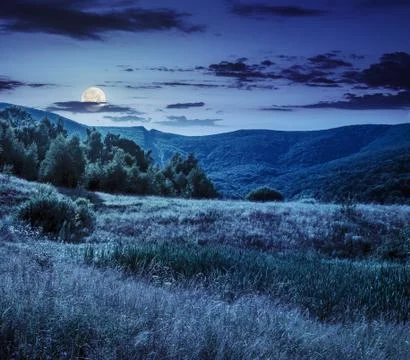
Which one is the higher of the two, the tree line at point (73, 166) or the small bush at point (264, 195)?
the tree line at point (73, 166)

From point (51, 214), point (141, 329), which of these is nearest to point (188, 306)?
point (141, 329)

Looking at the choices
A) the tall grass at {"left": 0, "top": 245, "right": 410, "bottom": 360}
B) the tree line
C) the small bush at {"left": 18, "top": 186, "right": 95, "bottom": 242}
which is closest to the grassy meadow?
the tall grass at {"left": 0, "top": 245, "right": 410, "bottom": 360}

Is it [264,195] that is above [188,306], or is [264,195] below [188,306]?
below

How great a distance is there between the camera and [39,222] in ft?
55.2

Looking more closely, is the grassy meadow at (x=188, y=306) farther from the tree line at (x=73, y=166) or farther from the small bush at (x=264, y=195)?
the small bush at (x=264, y=195)

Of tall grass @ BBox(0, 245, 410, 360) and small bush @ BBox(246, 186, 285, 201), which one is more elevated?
tall grass @ BBox(0, 245, 410, 360)

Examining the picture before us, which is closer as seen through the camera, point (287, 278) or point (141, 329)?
point (141, 329)

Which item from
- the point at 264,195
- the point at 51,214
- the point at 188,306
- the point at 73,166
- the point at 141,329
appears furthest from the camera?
the point at 264,195

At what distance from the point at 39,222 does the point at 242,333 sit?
509 inches

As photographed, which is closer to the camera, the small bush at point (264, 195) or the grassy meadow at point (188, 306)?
the grassy meadow at point (188, 306)

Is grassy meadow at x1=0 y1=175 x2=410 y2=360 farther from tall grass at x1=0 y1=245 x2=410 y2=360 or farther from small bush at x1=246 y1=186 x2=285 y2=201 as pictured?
small bush at x1=246 y1=186 x2=285 y2=201

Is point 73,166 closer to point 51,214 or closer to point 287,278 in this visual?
point 51,214

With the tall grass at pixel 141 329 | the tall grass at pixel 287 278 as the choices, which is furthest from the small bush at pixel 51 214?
the tall grass at pixel 141 329

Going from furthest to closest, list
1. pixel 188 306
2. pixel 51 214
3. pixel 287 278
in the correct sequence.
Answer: pixel 51 214 → pixel 287 278 → pixel 188 306
